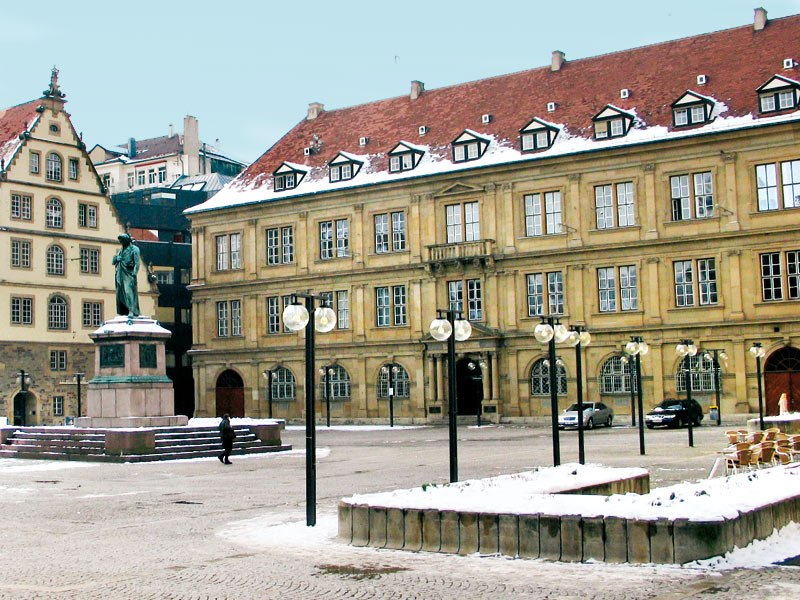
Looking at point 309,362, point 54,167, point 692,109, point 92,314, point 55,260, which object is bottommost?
point 309,362

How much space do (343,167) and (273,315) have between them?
Result: 10.1 metres

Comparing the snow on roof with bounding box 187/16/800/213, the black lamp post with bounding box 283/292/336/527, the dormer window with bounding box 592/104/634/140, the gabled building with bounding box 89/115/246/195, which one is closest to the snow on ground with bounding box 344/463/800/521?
the black lamp post with bounding box 283/292/336/527

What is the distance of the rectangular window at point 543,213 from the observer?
59.8 metres

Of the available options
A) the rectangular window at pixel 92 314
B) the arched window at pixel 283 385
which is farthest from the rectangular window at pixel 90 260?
the arched window at pixel 283 385

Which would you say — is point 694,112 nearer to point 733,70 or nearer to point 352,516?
point 733,70

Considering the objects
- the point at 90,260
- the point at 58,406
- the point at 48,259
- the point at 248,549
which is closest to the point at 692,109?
the point at 90,260

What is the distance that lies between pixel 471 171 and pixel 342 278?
1056 cm

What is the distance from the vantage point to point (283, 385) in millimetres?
69250

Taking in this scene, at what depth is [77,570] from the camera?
13.5m

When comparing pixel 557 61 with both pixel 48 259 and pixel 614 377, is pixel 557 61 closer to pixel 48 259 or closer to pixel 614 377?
pixel 614 377

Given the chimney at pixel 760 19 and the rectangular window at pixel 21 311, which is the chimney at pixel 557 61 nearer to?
the chimney at pixel 760 19

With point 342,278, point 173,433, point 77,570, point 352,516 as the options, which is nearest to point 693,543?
point 352,516

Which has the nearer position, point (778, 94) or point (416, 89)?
point (778, 94)

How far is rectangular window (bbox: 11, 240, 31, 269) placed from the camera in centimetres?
6431
